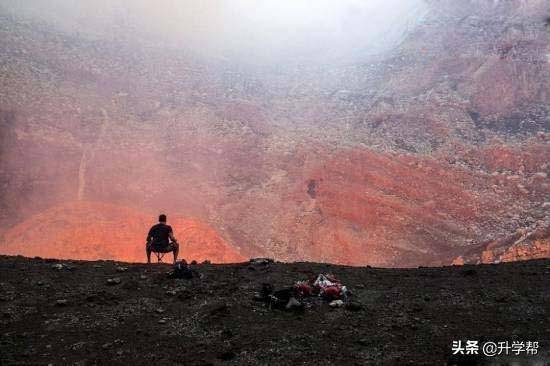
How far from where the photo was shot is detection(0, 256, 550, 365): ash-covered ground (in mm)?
5625

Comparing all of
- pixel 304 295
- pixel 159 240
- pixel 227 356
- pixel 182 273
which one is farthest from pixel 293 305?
pixel 159 240

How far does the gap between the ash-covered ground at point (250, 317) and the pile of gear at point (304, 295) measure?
0.39ft

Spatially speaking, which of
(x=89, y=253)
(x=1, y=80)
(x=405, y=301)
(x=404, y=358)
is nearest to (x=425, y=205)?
(x=89, y=253)

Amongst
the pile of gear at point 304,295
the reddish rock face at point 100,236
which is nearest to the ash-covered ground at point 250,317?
the pile of gear at point 304,295

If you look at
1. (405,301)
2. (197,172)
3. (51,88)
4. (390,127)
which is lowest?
(405,301)

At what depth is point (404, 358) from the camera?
5.50 m

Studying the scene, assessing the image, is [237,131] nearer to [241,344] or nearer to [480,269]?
[480,269]

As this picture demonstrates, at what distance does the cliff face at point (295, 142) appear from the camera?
19891 mm

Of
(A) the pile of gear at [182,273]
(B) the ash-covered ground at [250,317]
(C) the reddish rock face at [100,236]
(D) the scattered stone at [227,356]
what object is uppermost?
(C) the reddish rock face at [100,236]

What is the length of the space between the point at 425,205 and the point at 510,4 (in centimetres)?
1292

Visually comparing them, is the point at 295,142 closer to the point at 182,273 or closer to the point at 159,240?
the point at 159,240

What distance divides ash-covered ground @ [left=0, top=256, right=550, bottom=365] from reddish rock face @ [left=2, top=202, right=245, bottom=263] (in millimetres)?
10383

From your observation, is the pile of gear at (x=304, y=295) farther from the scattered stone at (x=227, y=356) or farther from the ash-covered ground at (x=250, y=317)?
the scattered stone at (x=227, y=356)

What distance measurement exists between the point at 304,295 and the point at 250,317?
0.91m
